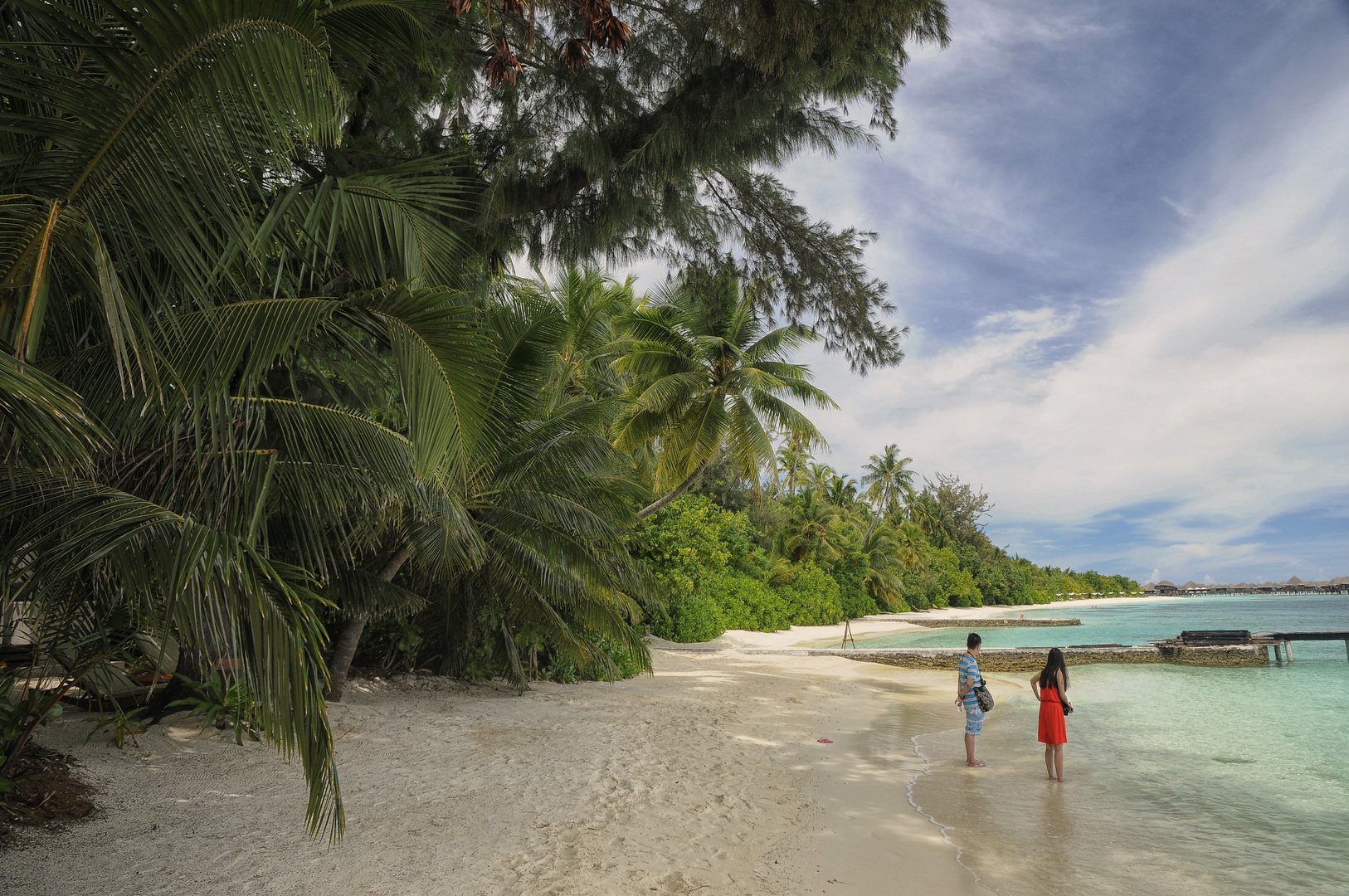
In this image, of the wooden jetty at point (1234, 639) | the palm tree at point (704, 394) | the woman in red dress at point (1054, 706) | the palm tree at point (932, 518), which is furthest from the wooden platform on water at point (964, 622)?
the woman in red dress at point (1054, 706)

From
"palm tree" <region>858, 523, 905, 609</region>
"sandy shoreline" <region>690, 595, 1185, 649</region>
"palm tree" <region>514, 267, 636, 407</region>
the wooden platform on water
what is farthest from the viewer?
"palm tree" <region>858, 523, 905, 609</region>

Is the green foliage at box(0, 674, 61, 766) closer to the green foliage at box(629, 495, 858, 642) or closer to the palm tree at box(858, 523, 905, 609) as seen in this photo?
the green foliage at box(629, 495, 858, 642)

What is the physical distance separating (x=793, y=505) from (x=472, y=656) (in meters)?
26.1

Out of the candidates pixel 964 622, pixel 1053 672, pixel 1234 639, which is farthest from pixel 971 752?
pixel 964 622

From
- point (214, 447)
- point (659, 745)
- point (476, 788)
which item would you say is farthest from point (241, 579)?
point (659, 745)

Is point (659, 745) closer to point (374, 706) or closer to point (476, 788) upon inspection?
point (476, 788)

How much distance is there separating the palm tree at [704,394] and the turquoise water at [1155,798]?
7090 millimetres

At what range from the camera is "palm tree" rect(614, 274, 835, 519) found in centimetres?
1559

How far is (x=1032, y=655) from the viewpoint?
67.0 ft

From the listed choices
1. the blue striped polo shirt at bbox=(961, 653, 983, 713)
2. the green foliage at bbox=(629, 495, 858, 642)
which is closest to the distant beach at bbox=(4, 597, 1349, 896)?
the blue striped polo shirt at bbox=(961, 653, 983, 713)

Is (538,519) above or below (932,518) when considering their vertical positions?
below

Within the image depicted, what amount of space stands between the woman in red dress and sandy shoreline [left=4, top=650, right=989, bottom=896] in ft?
4.58

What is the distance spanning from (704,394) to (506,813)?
38.0 feet

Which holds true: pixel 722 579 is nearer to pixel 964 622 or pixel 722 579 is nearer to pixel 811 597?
pixel 811 597
